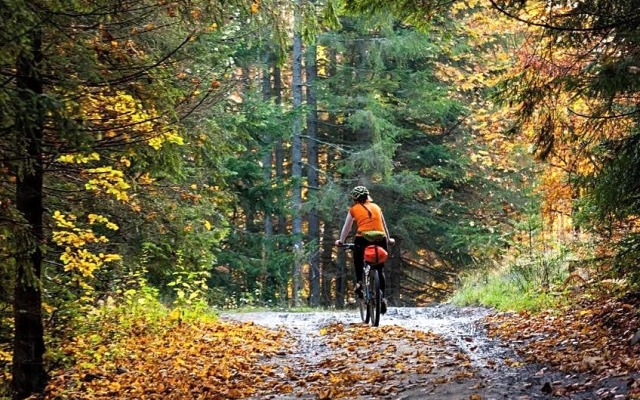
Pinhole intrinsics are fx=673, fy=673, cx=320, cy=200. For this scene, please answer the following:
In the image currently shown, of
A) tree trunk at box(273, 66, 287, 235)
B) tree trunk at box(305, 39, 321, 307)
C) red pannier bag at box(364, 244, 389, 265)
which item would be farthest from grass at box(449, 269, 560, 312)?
tree trunk at box(273, 66, 287, 235)

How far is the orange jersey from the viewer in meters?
11.3

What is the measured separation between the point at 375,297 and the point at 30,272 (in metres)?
6.53

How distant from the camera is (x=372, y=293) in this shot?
11445 mm

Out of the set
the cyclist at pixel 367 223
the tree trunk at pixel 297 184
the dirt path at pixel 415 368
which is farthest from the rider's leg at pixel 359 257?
the tree trunk at pixel 297 184

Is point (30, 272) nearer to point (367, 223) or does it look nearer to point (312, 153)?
point (367, 223)

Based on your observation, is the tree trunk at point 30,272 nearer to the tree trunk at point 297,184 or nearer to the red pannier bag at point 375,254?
the red pannier bag at point 375,254

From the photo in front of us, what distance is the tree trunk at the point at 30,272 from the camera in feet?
19.4

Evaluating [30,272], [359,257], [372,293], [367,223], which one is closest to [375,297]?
[372,293]

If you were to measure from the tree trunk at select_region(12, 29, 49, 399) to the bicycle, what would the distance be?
5679mm

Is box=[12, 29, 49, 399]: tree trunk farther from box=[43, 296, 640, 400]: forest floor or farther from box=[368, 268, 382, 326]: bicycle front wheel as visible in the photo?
box=[368, 268, 382, 326]: bicycle front wheel

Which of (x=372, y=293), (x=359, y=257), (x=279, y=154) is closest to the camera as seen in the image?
(x=372, y=293)

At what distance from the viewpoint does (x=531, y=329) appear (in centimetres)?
954

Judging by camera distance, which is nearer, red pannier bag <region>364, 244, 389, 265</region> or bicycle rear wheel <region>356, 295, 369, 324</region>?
red pannier bag <region>364, 244, 389, 265</region>

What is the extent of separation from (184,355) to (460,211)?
17839 millimetres
